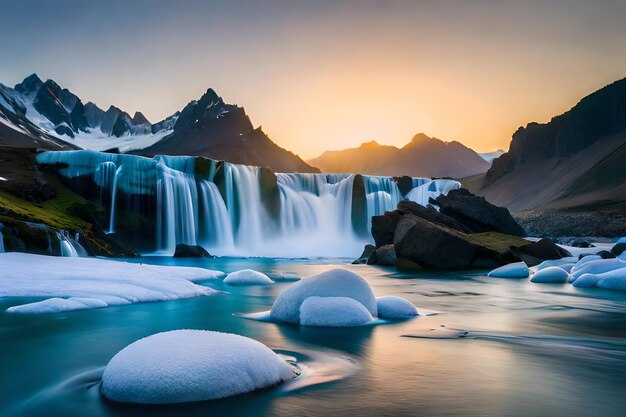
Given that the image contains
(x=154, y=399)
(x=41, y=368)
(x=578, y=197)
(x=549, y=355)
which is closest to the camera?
(x=154, y=399)

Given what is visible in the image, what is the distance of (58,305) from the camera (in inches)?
610

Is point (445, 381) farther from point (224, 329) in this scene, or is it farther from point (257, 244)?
point (257, 244)

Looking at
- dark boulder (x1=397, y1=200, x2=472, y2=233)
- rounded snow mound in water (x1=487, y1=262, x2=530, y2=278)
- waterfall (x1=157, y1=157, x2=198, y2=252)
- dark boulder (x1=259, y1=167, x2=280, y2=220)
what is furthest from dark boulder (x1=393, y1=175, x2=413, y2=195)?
rounded snow mound in water (x1=487, y1=262, x2=530, y2=278)

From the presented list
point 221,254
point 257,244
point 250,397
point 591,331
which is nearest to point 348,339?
point 250,397

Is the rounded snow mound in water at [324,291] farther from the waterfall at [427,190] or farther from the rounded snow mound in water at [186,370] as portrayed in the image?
the waterfall at [427,190]

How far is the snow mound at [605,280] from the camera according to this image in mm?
24422

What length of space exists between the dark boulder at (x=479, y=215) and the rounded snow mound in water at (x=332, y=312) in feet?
126

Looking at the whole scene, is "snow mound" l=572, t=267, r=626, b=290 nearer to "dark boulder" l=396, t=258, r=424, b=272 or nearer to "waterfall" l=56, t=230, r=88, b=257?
"dark boulder" l=396, t=258, r=424, b=272

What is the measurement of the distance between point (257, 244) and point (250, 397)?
196 ft

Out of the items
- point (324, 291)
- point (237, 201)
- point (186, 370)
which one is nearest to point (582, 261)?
point (324, 291)

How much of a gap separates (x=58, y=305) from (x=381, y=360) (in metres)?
10.1

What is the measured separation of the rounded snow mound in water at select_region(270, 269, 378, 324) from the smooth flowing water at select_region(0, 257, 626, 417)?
66 cm

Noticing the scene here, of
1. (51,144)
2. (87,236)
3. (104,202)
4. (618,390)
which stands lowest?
(618,390)

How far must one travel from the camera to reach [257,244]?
220 feet
